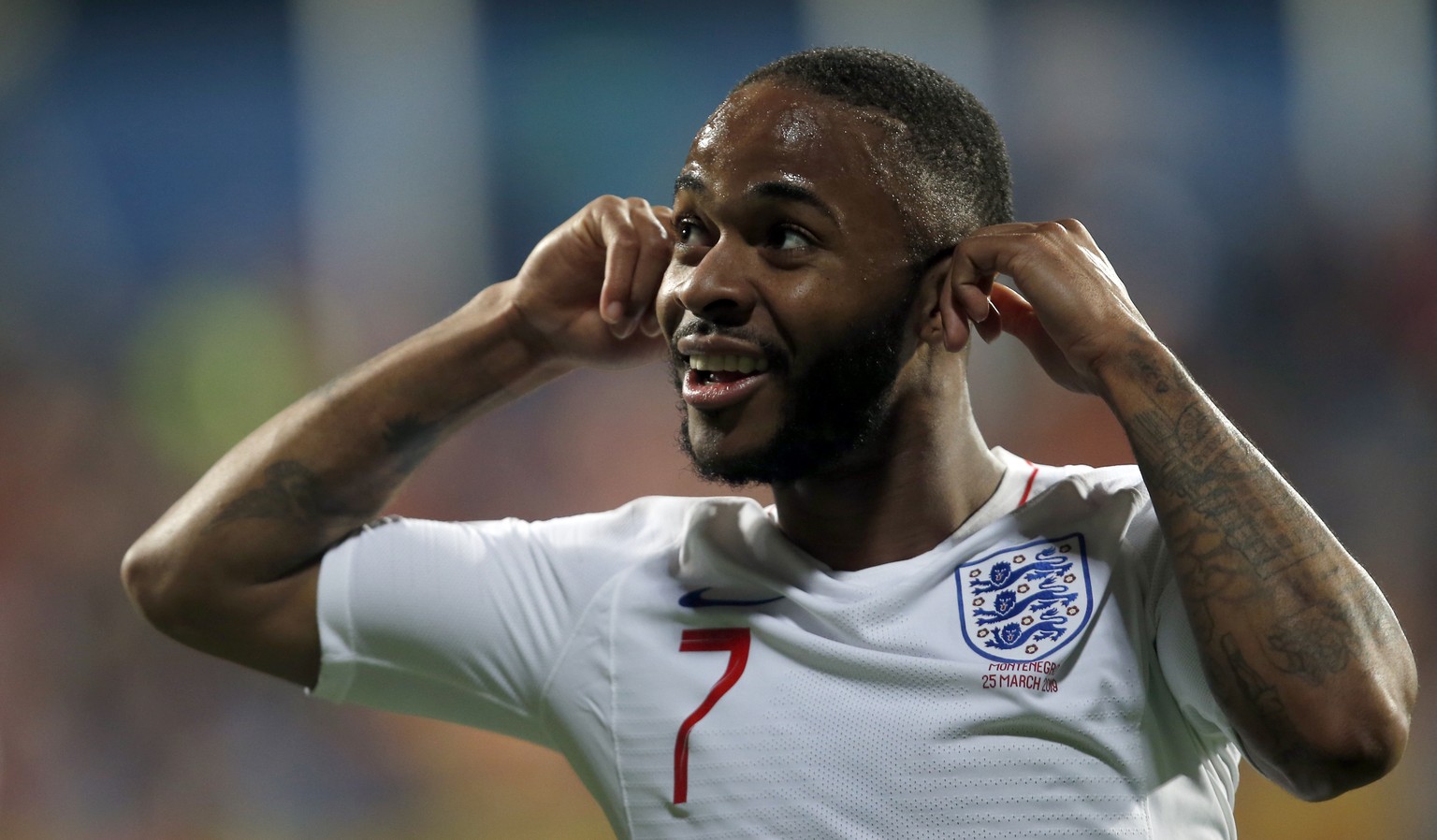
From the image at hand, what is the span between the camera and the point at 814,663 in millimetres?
1869

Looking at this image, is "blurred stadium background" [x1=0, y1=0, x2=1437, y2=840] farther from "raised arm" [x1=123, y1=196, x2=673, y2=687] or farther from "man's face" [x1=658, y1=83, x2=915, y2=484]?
"man's face" [x1=658, y1=83, x2=915, y2=484]

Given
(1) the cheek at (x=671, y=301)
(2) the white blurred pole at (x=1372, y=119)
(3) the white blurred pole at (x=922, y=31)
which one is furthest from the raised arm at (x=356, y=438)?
(2) the white blurred pole at (x=1372, y=119)

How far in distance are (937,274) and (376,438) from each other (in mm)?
880

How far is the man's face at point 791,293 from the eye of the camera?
1.85 meters

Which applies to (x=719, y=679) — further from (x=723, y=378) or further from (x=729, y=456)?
(x=723, y=378)

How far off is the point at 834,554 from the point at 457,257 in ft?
13.8

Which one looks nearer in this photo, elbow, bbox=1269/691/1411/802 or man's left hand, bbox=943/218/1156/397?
elbow, bbox=1269/691/1411/802

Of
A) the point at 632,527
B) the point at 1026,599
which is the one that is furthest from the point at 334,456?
the point at 1026,599

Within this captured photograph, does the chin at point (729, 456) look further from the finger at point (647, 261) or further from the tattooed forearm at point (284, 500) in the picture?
the tattooed forearm at point (284, 500)

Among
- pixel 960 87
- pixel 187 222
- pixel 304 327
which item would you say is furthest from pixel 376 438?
pixel 187 222

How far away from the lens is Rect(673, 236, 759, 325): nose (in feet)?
6.05

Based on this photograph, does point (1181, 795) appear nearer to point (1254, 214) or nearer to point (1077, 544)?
point (1077, 544)

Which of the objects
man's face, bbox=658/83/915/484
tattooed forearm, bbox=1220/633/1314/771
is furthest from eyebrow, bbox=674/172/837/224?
tattooed forearm, bbox=1220/633/1314/771

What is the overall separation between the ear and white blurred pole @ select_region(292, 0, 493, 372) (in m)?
4.15
